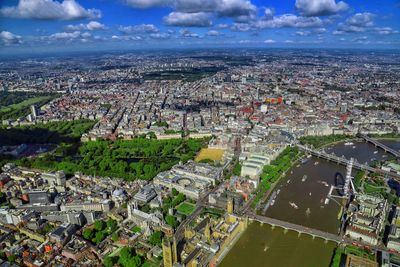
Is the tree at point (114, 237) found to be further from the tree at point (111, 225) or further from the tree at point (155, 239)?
the tree at point (155, 239)

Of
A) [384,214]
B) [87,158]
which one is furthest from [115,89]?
[384,214]

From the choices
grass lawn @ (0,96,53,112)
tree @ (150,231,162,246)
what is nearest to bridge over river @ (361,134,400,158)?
tree @ (150,231,162,246)

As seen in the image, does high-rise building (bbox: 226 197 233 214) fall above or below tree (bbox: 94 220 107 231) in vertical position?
above

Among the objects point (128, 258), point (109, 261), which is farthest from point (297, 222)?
point (109, 261)

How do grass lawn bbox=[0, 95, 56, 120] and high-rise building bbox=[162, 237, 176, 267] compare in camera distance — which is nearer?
high-rise building bbox=[162, 237, 176, 267]

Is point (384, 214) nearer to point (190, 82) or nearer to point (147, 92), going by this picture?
point (147, 92)

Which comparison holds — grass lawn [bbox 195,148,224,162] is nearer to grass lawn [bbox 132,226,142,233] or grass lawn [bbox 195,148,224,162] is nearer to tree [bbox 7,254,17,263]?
grass lawn [bbox 132,226,142,233]
